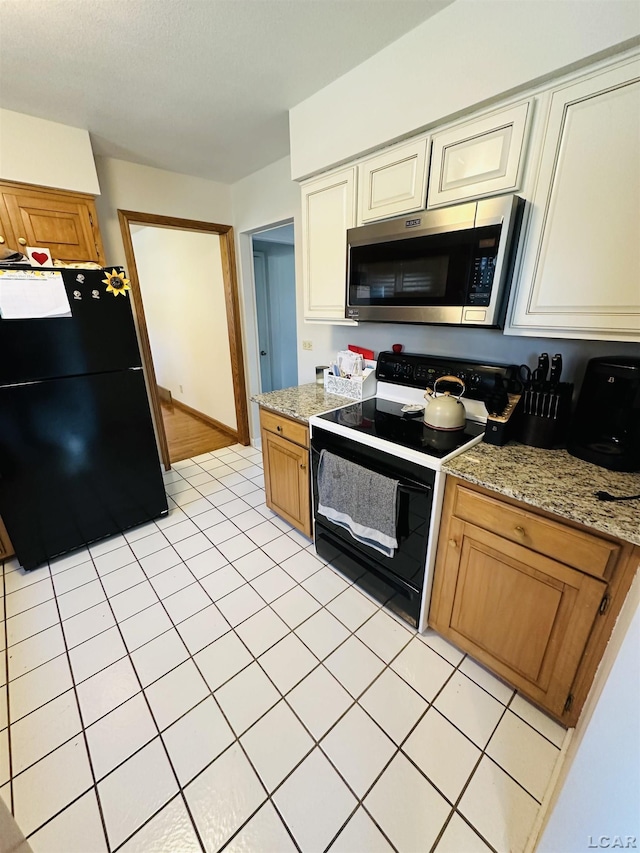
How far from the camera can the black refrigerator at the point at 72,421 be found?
182cm

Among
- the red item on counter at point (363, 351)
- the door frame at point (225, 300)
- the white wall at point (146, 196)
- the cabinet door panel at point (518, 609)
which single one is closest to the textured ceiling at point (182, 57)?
the white wall at point (146, 196)

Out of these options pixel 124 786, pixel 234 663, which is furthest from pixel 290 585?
pixel 124 786

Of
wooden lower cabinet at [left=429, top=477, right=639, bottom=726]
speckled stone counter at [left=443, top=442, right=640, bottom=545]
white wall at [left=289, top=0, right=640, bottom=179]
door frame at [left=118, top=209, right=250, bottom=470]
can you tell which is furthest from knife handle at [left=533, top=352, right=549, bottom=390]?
door frame at [left=118, top=209, right=250, bottom=470]

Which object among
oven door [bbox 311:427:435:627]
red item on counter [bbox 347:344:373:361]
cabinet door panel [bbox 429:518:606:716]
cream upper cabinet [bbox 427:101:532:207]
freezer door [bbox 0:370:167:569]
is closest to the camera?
cabinet door panel [bbox 429:518:606:716]

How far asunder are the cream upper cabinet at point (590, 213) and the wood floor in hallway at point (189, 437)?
128 inches

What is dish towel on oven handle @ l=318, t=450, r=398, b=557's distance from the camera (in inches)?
60.8

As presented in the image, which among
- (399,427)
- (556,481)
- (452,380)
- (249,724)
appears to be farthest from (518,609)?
(249,724)

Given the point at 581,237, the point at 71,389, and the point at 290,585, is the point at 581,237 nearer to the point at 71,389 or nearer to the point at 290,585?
the point at 290,585

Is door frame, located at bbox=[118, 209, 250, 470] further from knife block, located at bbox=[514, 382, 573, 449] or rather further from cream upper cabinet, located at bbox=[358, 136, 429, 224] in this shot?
knife block, located at bbox=[514, 382, 573, 449]

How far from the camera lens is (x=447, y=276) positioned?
56.0 inches

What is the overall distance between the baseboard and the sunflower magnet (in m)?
2.10

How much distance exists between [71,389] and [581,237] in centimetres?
246

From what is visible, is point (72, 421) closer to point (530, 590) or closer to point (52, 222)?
point (52, 222)

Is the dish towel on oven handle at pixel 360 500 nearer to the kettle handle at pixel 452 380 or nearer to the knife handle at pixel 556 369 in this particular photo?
the kettle handle at pixel 452 380
